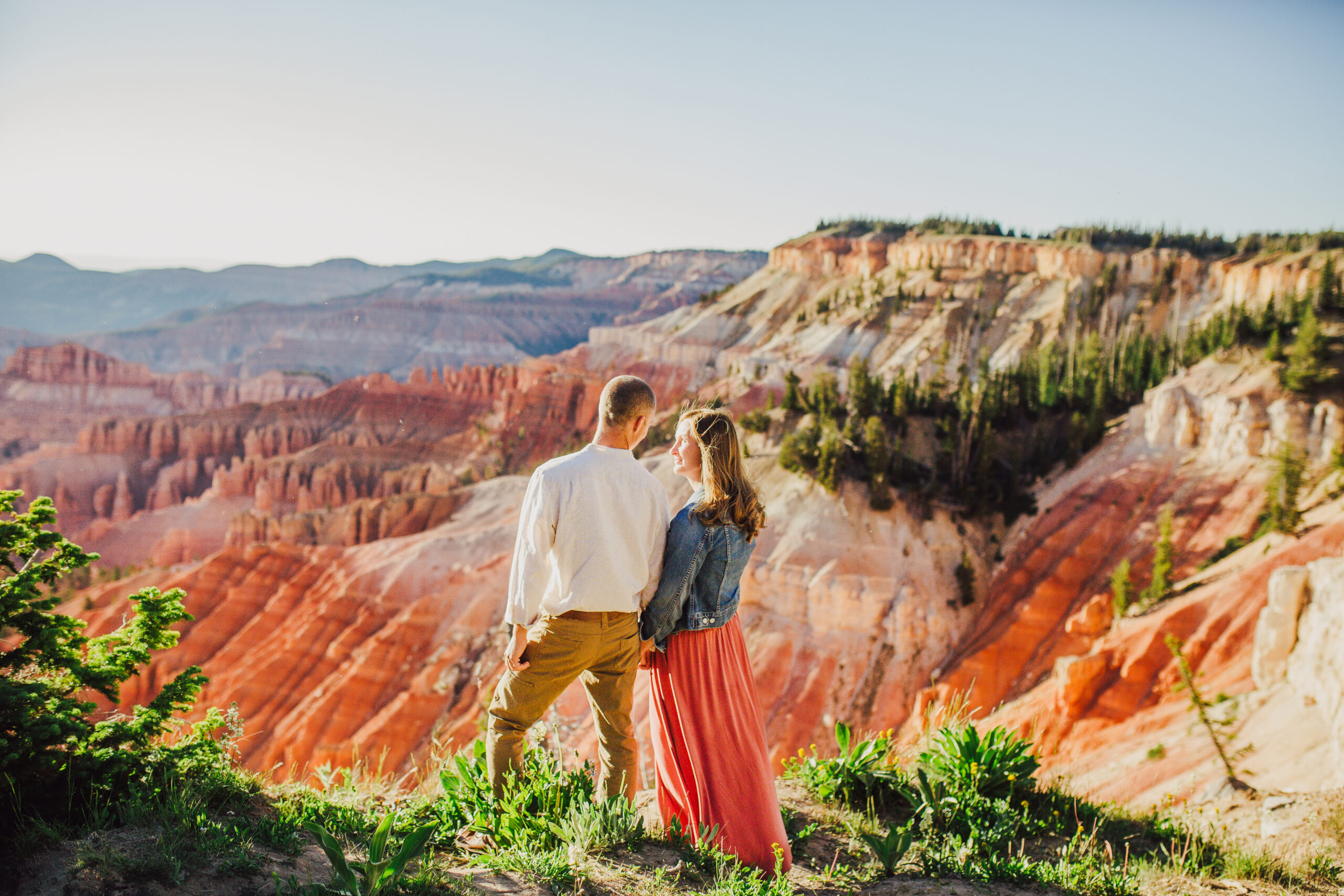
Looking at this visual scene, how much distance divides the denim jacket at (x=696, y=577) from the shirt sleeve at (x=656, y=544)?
0.10 ft

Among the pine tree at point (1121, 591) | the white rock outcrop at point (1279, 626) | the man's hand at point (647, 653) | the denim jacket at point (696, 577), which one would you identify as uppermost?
the denim jacket at point (696, 577)

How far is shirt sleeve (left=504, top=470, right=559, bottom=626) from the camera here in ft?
12.6

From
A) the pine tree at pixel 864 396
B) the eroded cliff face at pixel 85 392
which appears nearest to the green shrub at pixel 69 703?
the pine tree at pixel 864 396

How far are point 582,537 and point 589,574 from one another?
192mm

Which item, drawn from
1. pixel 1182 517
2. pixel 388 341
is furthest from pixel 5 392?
pixel 1182 517

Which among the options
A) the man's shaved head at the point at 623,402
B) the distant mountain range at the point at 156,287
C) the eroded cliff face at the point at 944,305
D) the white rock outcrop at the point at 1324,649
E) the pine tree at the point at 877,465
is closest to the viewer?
the man's shaved head at the point at 623,402

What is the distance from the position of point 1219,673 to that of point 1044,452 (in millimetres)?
12413

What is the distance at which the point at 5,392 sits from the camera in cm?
7531

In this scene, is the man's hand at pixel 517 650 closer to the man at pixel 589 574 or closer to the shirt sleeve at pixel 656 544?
the man at pixel 589 574

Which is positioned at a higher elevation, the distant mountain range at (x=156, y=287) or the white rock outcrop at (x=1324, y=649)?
the distant mountain range at (x=156, y=287)

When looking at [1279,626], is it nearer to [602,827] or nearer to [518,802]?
[602,827]

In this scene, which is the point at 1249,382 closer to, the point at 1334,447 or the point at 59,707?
the point at 1334,447

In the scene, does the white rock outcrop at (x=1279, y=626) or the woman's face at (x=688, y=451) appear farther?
the white rock outcrop at (x=1279, y=626)

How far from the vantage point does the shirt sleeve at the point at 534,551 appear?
3.84m
